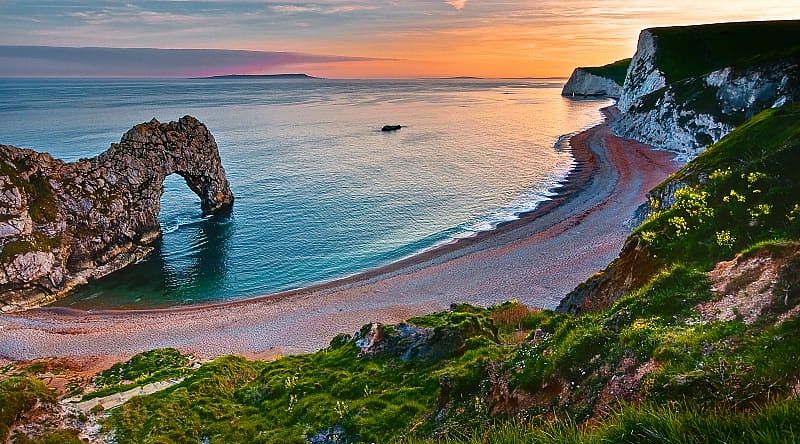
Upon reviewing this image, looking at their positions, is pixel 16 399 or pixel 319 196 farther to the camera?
pixel 319 196

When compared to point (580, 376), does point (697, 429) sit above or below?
above

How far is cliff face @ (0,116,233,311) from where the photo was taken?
136 feet

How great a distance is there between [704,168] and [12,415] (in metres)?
32.9

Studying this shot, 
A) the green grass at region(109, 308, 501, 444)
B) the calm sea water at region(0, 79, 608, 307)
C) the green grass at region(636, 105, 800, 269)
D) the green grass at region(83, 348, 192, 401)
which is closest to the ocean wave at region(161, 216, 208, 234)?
the calm sea water at region(0, 79, 608, 307)

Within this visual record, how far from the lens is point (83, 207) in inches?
1903

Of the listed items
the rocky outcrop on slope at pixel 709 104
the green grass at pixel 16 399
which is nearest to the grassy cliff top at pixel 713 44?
the rocky outcrop on slope at pixel 709 104

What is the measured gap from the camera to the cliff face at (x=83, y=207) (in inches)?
1629

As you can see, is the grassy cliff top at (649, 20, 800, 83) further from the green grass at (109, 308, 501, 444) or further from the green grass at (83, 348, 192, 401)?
the green grass at (83, 348, 192, 401)

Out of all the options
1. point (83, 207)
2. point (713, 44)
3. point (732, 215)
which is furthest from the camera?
point (713, 44)

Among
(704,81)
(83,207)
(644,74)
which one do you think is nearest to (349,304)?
(83,207)

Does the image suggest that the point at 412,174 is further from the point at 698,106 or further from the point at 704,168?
the point at 704,168

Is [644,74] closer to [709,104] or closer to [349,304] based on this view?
[709,104]

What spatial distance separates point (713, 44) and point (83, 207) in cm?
12576

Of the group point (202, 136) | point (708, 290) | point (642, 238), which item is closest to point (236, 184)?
point (202, 136)
